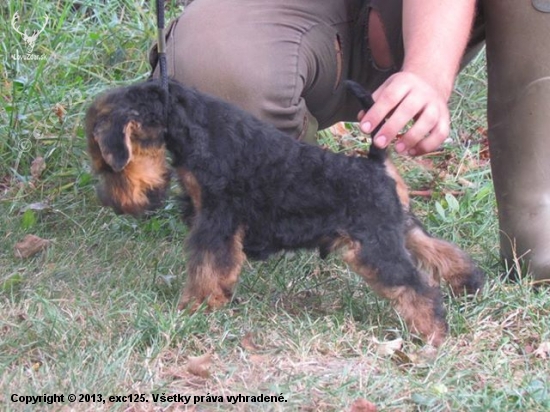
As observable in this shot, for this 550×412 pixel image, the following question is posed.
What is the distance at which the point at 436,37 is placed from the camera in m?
3.04

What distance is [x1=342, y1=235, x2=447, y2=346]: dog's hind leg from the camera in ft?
9.29

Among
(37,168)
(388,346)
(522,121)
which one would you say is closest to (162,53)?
(388,346)

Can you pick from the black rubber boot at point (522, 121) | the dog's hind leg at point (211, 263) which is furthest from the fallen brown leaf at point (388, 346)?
the black rubber boot at point (522, 121)

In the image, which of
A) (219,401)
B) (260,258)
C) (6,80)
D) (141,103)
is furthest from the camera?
(6,80)

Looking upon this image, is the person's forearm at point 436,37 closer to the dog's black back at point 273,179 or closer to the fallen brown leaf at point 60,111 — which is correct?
the dog's black back at point 273,179

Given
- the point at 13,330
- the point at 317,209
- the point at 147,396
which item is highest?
the point at 317,209

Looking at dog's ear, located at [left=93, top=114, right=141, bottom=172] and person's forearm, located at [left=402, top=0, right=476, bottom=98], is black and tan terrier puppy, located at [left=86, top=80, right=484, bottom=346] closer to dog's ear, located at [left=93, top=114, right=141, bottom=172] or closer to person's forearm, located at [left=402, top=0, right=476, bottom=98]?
dog's ear, located at [left=93, top=114, right=141, bottom=172]

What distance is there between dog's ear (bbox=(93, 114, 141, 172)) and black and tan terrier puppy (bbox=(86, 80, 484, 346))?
0.03m

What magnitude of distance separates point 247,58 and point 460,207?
1467 mm

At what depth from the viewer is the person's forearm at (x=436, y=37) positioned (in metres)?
2.97

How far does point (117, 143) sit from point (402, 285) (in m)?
0.96

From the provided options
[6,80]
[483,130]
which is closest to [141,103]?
[6,80]

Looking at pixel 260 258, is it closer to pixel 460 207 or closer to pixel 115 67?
pixel 460 207

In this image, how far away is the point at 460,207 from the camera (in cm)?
436
